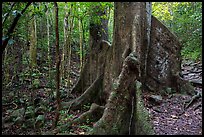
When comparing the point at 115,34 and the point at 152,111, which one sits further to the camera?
the point at 115,34

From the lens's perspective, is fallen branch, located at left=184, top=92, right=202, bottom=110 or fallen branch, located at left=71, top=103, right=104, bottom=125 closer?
fallen branch, located at left=184, top=92, right=202, bottom=110

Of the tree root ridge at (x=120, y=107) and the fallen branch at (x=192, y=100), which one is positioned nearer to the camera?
the tree root ridge at (x=120, y=107)

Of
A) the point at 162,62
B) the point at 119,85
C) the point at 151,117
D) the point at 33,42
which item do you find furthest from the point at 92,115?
the point at 33,42

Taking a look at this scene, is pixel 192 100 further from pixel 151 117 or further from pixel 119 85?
pixel 119 85

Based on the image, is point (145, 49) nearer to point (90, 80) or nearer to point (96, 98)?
point (96, 98)

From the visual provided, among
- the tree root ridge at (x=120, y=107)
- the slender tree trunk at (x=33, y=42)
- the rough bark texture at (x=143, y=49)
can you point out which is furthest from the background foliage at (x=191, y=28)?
the slender tree trunk at (x=33, y=42)

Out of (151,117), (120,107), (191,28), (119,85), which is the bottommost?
(151,117)

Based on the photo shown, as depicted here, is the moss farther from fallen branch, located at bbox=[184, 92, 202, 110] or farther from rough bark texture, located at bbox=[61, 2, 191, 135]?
fallen branch, located at bbox=[184, 92, 202, 110]

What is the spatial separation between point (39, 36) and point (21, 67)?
4004 mm

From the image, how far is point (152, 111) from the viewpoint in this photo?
6602mm

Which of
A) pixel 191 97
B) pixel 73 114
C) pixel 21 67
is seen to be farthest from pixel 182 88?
pixel 21 67

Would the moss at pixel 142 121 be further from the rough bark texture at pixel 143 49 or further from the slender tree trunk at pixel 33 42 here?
the slender tree trunk at pixel 33 42

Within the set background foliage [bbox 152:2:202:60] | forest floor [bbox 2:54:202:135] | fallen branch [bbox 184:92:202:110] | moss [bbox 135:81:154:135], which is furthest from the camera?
background foliage [bbox 152:2:202:60]

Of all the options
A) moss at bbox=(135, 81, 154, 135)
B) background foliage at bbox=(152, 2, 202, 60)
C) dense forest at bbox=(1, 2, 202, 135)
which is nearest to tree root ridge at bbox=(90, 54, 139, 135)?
dense forest at bbox=(1, 2, 202, 135)
